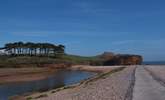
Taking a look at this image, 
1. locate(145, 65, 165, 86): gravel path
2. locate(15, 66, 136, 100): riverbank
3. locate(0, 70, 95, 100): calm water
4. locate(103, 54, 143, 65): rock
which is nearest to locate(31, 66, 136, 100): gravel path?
locate(15, 66, 136, 100): riverbank

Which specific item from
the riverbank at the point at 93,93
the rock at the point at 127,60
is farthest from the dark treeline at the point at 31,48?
the riverbank at the point at 93,93

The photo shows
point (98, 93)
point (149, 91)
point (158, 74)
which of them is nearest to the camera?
point (149, 91)

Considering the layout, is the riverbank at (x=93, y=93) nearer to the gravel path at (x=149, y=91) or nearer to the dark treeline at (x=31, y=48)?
the gravel path at (x=149, y=91)

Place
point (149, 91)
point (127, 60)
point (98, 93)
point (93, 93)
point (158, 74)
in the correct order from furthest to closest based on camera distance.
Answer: point (127, 60), point (158, 74), point (93, 93), point (98, 93), point (149, 91)

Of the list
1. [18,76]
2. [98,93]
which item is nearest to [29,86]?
[98,93]

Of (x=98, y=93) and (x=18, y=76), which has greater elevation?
(x=18, y=76)

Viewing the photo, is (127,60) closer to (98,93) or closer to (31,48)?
(31,48)

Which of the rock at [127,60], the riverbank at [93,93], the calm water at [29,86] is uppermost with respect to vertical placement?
the rock at [127,60]

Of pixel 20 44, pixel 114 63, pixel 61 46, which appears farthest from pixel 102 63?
pixel 20 44

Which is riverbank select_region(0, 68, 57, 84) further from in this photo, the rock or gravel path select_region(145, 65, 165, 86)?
the rock

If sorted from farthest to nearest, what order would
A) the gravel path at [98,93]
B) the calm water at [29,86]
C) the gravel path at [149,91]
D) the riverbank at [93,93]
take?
1. the calm water at [29,86]
2. the riverbank at [93,93]
3. the gravel path at [98,93]
4. the gravel path at [149,91]

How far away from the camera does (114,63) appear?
470 feet

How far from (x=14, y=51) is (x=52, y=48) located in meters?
17.1

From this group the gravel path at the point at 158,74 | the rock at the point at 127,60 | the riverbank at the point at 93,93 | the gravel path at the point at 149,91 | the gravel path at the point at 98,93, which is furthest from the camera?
the rock at the point at 127,60
